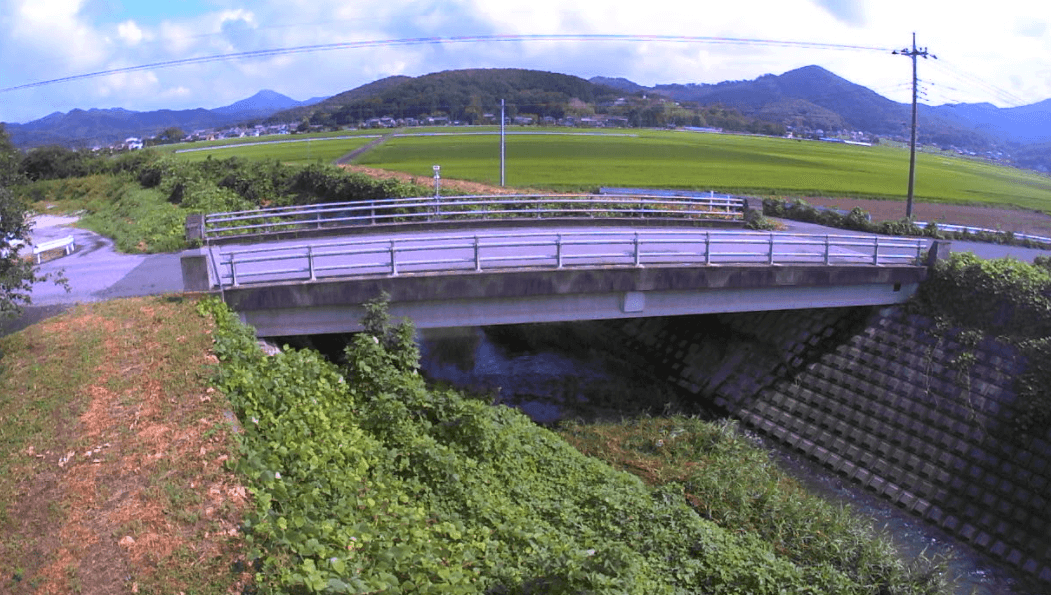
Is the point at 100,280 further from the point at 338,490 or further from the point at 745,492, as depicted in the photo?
the point at 745,492

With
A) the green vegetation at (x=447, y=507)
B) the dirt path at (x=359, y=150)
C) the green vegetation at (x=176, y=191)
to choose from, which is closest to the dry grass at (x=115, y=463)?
the green vegetation at (x=447, y=507)

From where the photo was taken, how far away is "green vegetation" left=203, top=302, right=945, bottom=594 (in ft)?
23.7

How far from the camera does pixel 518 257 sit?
48.7 feet

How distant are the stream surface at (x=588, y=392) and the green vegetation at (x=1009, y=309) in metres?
2.85

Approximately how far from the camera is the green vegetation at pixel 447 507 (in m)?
7.22

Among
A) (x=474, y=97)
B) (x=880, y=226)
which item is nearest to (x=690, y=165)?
(x=880, y=226)

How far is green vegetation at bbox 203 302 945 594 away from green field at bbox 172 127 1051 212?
2825 cm

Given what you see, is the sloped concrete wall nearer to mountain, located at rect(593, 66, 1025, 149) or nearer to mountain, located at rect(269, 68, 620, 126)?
mountain, located at rect(593, 66, 1025, 149)

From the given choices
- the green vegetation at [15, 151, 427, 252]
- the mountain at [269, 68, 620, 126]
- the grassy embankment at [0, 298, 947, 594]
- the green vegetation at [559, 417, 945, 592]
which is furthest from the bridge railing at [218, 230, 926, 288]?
the mountain at [269, 68, 620, 126]

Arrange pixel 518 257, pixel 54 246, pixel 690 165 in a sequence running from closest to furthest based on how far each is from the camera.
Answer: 1. pixel 518 257
2. pixel 54 246
3. pixel 690 165

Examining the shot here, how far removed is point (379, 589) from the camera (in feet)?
21.2

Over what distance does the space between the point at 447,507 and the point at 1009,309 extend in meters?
12.8

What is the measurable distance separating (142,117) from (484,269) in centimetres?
17802

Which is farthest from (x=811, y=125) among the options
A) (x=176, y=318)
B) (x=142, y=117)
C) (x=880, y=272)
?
(x=142, y=117)
